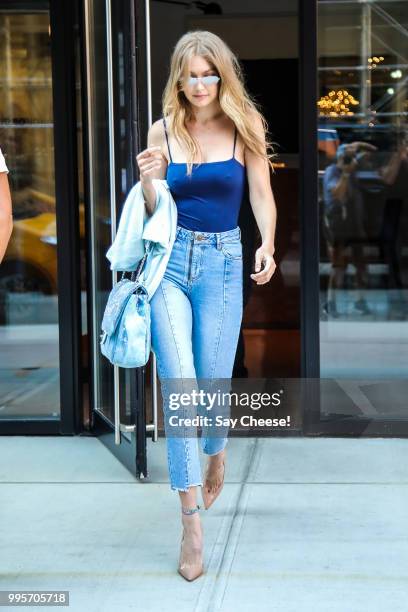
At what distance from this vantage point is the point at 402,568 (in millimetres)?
3766

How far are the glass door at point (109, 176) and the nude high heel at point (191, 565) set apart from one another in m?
1.15

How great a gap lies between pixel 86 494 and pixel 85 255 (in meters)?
1.58

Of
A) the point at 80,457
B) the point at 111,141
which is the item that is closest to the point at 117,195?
the point at 111,141

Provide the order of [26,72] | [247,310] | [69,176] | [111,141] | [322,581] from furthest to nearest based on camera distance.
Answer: [247,310]
[26,72]
[69,176]
[111,141]
[322,581]

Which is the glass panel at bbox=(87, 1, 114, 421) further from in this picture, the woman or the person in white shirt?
the person in white shirt

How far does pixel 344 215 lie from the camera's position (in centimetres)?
1013

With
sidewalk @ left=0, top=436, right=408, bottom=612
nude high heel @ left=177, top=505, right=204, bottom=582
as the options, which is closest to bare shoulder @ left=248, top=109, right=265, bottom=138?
nude high heel @ left=177, top=505, right=204, bottom=582

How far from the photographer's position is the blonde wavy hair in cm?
371

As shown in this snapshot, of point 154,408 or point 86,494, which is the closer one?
point 86,494

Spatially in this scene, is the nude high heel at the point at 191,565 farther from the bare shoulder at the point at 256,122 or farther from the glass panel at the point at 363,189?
the glass panel at the point at 363,189

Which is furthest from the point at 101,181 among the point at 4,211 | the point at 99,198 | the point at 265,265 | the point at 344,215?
the point at 344,215

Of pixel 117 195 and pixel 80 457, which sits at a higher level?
pixel 117 195

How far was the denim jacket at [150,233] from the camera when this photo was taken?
3.66m

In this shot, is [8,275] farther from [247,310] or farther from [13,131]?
[247,310]
